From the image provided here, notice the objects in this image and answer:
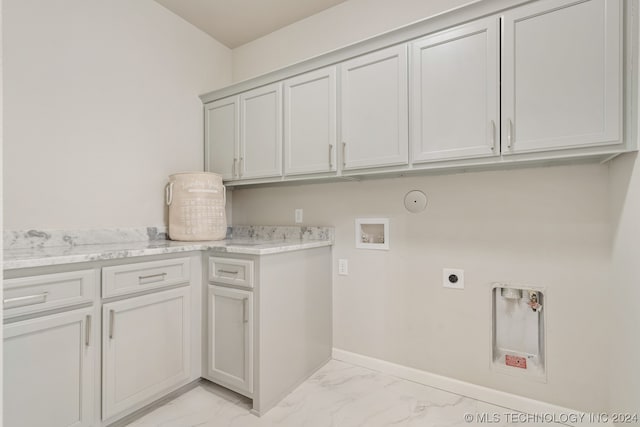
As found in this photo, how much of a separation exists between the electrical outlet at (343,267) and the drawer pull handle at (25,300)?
5.39 ft

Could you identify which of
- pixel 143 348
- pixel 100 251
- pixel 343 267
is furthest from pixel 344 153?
pixel 143 348

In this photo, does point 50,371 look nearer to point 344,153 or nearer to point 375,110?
point 344,153

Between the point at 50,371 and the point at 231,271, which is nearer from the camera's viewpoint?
the point at 50,371

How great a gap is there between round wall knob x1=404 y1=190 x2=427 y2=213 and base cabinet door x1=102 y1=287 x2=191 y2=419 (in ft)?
4.80

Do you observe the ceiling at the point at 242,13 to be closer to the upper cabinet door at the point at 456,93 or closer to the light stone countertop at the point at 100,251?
the upper cabinet door at the point at 456,93

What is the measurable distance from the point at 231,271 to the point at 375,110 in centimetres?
126

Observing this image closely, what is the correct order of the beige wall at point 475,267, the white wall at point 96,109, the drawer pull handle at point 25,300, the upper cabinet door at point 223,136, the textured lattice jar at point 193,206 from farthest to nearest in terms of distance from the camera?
1. the upper cabinet door at point 223,136
2. the textured lattice jar at point 193,206
3. the white wall at point 96,109
4. the beige wall at point 475,267
5. the drawer pull handle at point 25,300

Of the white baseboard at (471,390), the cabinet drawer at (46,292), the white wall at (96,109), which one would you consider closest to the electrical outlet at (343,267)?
the white baseboard at (471,390)

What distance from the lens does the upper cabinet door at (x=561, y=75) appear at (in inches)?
55.7

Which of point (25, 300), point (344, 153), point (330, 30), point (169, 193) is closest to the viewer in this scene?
point (25, 300)

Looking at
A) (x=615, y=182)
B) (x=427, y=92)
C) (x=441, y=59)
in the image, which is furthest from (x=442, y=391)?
(x=441, y=59)

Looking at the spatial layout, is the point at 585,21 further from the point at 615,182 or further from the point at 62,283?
the point at 62,283

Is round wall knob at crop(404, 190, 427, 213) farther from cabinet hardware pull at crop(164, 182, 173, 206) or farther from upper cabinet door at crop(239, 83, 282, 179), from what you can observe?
cabinet hardware pull at crop(164, 182, 173, 206)

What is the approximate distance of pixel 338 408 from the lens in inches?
73.4
